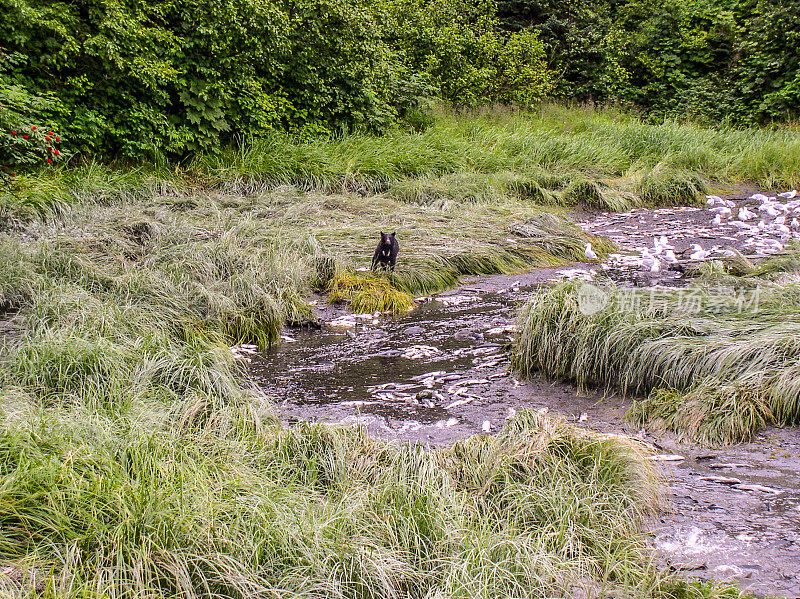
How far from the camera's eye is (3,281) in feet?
18.1

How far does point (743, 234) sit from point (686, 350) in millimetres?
6074

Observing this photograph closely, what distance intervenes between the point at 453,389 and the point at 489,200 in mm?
6235

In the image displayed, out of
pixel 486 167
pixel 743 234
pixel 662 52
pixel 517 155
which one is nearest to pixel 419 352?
pixel 743 234

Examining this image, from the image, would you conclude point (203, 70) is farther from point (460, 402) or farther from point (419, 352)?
point (460, 402)

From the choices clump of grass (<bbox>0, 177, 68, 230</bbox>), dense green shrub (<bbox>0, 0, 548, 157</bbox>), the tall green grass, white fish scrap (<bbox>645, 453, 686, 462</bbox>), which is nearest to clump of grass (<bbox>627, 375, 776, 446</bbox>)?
white fish scrap (<bbox>645, 453, 686, 462</bbox>)

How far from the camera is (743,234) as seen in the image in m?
9.27

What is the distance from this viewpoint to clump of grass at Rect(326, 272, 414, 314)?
638 centimetres

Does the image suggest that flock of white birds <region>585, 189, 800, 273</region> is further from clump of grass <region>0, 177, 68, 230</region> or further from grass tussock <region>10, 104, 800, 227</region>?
clump of grass <region>0, 177, 68, 230</region>

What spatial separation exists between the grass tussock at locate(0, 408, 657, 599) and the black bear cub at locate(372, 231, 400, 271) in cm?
380

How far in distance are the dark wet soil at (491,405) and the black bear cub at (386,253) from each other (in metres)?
0.63

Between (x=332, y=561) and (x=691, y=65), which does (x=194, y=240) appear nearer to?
(x=332, y=561)

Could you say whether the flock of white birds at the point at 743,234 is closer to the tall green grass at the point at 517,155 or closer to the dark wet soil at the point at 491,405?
the dark wet soil at the point at 491,405

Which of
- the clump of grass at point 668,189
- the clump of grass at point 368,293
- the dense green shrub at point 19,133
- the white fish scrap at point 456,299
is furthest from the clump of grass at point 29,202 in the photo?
the clump of grass at point 668,189

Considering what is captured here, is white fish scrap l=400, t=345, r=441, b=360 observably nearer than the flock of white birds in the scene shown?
Yes
